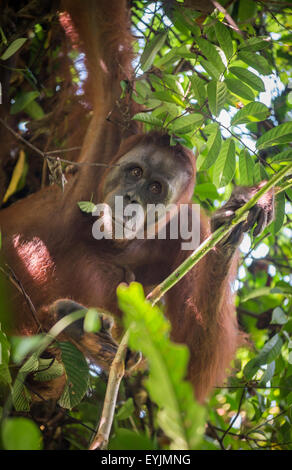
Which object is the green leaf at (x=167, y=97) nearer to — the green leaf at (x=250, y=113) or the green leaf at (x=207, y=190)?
the green leaf at (x=250, y=113)

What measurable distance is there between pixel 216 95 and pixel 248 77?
0.51 feet

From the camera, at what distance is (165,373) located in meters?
0.68

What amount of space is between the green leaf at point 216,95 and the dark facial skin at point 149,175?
755 millimetres

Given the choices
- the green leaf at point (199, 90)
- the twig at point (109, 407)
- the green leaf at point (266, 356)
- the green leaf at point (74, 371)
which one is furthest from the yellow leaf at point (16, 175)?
the twig at point (109, 407)

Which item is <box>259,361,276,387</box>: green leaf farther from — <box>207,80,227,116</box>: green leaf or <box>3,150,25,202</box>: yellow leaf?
<box>3,150,25,202</box>: yellow leaf

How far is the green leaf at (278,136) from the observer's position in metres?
1.85

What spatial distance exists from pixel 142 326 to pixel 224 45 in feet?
4.71

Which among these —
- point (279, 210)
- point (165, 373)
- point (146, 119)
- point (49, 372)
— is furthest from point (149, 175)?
point (165, 373)

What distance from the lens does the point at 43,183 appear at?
292 centimetres

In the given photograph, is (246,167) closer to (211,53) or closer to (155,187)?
(211,53)

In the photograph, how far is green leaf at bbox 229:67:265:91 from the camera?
1.82 m

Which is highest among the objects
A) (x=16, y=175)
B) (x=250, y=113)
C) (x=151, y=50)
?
(x=16, y=175)

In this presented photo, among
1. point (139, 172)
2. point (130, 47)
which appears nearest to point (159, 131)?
point (139, 172)
